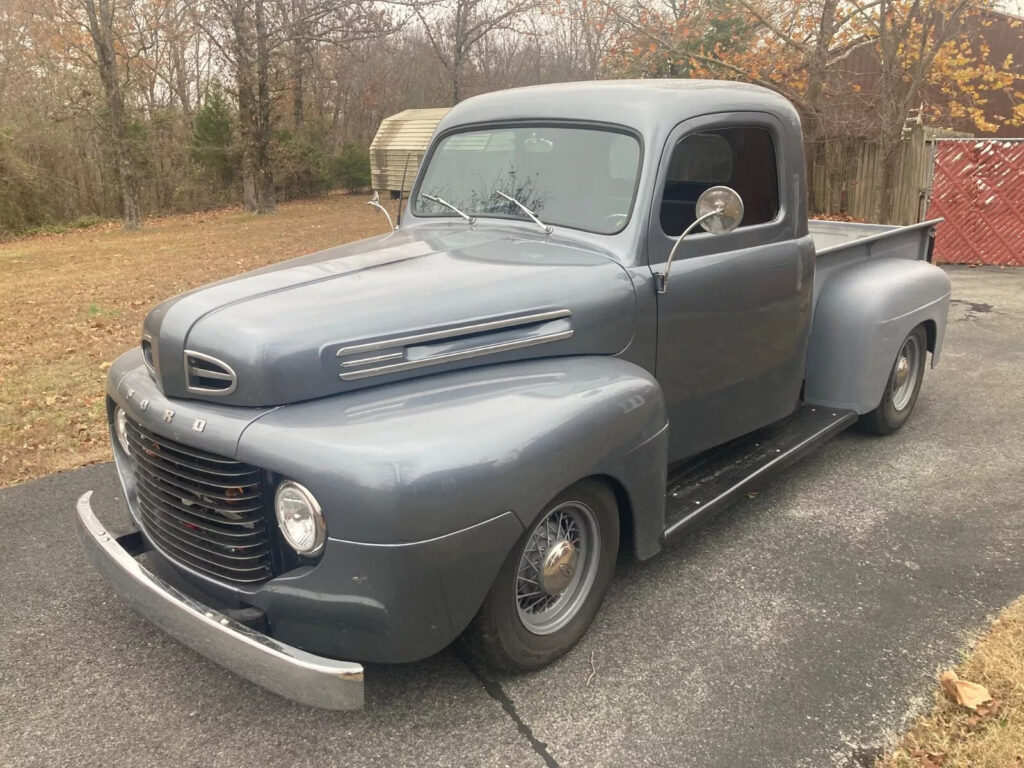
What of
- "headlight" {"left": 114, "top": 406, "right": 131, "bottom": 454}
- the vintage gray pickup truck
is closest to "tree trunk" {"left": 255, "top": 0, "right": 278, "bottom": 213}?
the vintage gray pickup truck

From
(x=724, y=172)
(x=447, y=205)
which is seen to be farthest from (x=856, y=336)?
(x=447, y=205)

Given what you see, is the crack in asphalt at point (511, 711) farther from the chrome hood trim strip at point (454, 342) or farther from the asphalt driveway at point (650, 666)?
the chrome hood trim strip at point (454, 342)

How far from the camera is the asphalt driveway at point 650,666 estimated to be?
8.20 ft

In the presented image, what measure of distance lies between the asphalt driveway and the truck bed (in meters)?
1.30

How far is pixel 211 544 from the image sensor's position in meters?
2.54

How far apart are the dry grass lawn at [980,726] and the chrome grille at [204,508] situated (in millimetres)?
1985

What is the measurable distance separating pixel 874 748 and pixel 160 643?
2.51 m

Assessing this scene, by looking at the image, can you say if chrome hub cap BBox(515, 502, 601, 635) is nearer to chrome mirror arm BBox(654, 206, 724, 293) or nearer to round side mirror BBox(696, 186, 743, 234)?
chrome mirror arm BBox(654, 206, 724, 293)

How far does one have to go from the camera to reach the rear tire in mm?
4910

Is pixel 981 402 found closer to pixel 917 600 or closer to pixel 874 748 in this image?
pixel 917 600

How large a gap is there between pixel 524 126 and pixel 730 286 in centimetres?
119

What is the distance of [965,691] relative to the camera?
2.62 metres

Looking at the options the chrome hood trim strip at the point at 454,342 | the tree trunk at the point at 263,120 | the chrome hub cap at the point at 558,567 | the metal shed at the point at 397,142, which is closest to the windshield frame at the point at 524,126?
the chrome hood trim strip at the point at 454,342

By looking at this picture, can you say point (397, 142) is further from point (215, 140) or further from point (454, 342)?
point (454, 342)
